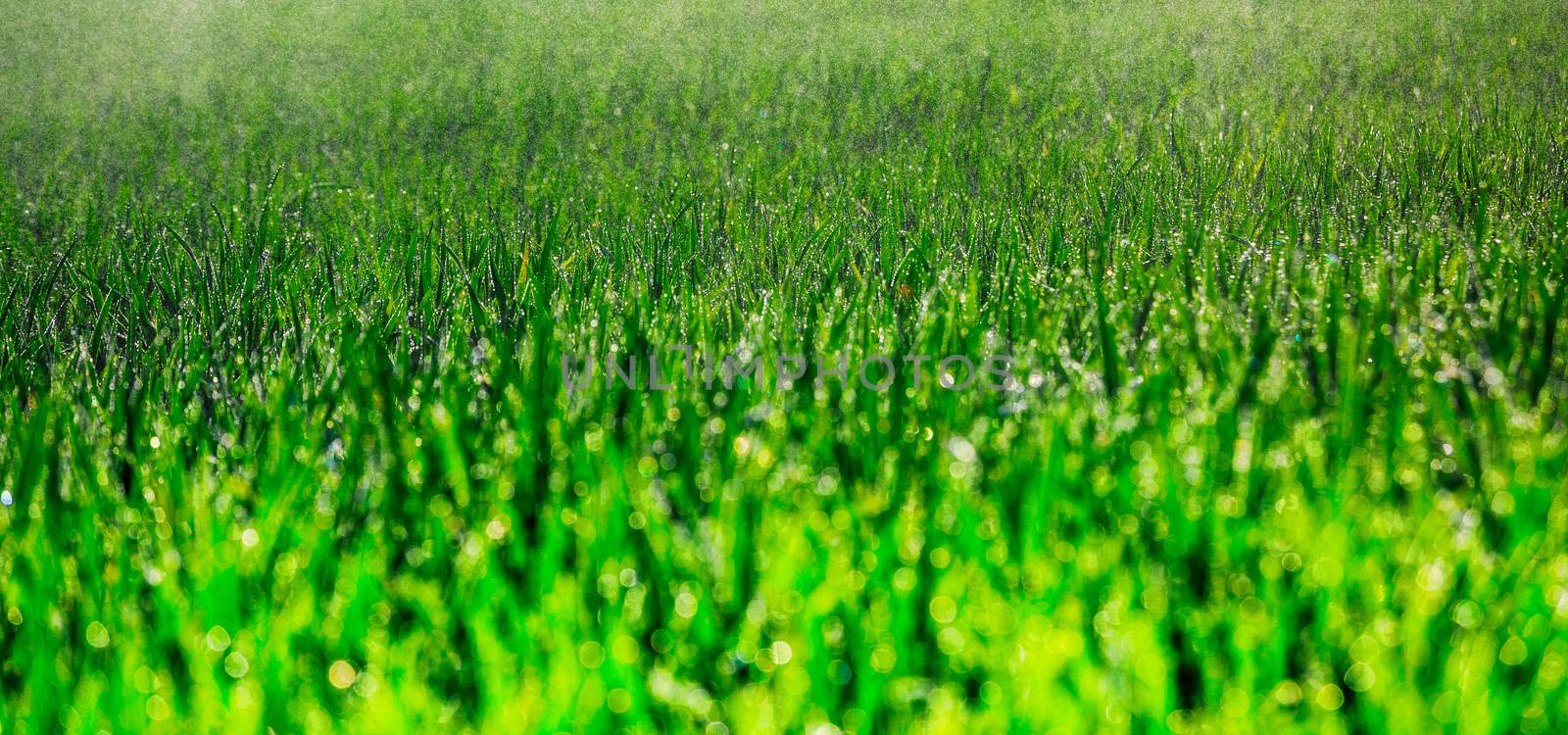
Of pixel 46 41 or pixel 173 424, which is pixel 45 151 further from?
pixel 173 424

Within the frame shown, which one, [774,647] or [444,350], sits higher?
[774,647]

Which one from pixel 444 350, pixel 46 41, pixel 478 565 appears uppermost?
pixel 478 565

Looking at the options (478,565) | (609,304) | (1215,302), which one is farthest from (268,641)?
(1215,302)

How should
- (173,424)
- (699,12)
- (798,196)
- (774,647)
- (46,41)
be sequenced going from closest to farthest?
(774,647), (173,424), (798,196), (699,12), (46,41)

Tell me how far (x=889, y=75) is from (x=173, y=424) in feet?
10.0

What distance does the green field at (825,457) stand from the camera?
2.74 ft

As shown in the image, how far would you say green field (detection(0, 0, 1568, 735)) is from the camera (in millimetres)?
836

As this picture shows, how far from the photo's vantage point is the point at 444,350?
1580 mm

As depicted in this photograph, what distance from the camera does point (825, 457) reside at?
1.16 m

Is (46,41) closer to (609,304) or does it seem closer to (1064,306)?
(609,304)

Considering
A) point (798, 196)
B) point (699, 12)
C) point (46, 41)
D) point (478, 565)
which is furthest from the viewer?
point (46, 41)

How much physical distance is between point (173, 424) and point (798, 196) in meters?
1.47

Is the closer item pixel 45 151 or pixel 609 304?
pixel 609 304

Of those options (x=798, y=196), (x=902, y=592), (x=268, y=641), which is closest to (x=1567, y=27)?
(x=798, y=196)
